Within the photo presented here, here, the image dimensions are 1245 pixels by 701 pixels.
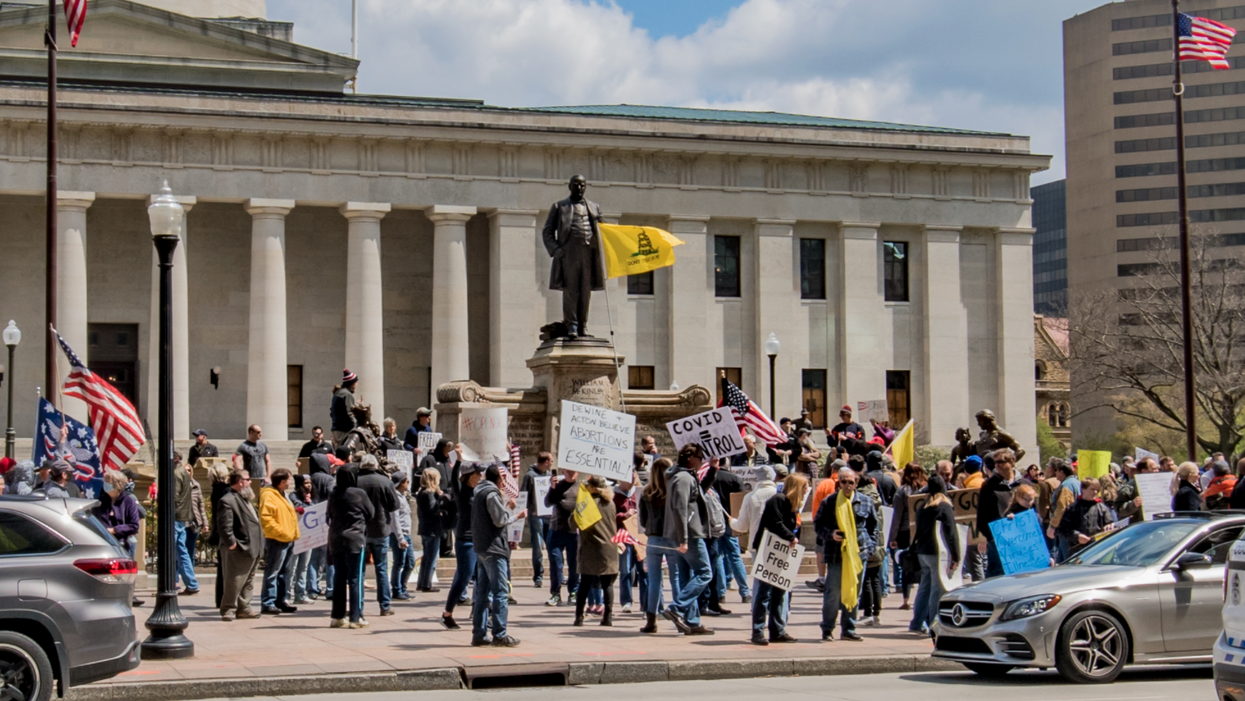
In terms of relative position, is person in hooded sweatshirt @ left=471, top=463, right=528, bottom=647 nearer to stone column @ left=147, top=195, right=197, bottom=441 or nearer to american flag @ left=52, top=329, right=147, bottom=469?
american flag @ left=52, top=329, right=147, bottom=469

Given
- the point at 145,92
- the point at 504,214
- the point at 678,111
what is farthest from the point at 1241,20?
the point at 145,92

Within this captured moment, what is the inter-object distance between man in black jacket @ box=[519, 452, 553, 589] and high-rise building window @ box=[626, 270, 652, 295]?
1133 inches

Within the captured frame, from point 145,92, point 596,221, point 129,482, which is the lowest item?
point 129,482

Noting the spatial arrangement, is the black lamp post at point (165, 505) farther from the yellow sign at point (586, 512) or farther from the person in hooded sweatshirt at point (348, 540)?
the yellow sign at point (586, 512)

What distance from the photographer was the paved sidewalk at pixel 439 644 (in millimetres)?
14094

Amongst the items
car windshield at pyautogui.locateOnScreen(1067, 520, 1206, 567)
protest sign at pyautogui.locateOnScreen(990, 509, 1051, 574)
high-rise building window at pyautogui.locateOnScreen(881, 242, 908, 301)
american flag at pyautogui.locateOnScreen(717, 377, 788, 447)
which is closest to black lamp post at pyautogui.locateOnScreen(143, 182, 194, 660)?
protest sign at pyautogui.locateOnScreen(990, 509, 1051, 574)

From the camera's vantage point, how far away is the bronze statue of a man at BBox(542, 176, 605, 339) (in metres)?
26.0

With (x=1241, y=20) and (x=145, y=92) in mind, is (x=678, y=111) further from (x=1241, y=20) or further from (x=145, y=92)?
(x=1241, y=20)

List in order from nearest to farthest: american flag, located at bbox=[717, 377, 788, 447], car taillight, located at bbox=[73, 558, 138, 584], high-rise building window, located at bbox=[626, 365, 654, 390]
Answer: car taillight, located at bbox=[73, 558, 138, 584], american flag, located at bbox=[717, 377, 788, 447], high-rise building window, located at bbox=[626, 365, 654, 390]

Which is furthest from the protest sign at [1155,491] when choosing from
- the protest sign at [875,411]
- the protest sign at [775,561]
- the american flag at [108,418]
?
the protest sign at [875,411]

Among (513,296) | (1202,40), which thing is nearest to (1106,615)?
(1202,40)

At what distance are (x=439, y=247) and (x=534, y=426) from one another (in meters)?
24.2

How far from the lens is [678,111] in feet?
195

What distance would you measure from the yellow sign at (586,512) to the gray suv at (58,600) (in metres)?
5.93
